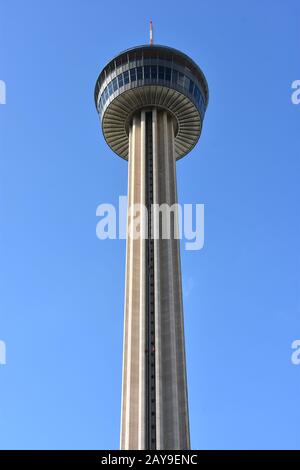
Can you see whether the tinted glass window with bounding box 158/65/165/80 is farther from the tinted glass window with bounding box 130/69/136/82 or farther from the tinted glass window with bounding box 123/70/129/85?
the tinted glass window with bounding box 123/70/129/85

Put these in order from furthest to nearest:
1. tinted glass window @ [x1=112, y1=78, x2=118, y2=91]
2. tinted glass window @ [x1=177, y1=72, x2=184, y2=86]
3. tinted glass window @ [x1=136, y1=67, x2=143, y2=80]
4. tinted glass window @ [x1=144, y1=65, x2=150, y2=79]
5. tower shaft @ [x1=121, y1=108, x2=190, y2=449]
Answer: tinted glass window @ [x1=112, y1=78, x2=118, y2=91]
tinted glass window @ [x1=177, y1=72, x2=184, y2=86]
tinted glass window @ [x1=136, y1=67, x2=143, y2=80]
tinted glass window @ [x1=144, y1=65, x2=150, y2=79]
tower shaft @ [x1=121, y1=108, x2=190, y2=449]

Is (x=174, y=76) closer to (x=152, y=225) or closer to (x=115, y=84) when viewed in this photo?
(x=115, y=84)

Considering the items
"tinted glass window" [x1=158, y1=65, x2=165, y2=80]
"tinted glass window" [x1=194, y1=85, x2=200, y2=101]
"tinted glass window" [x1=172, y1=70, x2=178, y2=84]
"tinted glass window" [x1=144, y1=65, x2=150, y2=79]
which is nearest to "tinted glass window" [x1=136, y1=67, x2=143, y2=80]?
"tinted glass window" [x1=144, y1=65, x2=150, y2=79]

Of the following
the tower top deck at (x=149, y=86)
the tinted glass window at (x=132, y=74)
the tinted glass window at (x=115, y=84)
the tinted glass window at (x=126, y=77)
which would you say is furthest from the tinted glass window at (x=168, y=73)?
the tinted glass window at (x=115, y=84)

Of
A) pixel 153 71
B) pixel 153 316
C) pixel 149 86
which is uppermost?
pixel 153 71

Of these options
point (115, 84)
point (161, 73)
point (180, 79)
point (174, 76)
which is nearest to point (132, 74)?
point (115, 84)

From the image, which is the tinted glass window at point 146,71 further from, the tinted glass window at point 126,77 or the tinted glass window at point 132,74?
the tinted glass window at point 126,77
